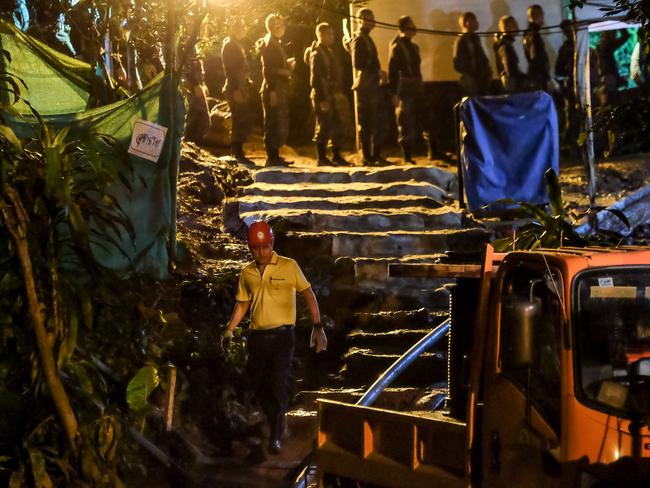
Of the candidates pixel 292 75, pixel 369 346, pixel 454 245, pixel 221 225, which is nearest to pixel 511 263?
pixel 369 346

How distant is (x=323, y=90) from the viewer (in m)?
16.8

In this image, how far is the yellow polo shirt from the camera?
8750 mm

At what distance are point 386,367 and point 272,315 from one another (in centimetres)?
202

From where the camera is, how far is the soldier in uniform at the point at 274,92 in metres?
16.4

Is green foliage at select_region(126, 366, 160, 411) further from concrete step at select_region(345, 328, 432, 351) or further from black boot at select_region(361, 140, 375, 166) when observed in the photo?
black boot at select_region(361, 140, 375, 166)

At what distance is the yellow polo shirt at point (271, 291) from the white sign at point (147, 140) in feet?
7.03

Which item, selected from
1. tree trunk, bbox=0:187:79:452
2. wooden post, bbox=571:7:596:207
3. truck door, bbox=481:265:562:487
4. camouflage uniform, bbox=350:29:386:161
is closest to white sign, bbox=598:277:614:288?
truck door, bbox=481:265:562:487

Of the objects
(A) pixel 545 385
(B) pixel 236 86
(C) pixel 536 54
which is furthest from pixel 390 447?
→ (C) pixel 536 54

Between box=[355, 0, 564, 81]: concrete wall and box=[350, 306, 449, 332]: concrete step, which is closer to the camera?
box=[350, 306, 449, 332]: concrete step

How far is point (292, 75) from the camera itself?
20.8 m

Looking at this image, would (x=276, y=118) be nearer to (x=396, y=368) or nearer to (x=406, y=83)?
(x=406, y=83)

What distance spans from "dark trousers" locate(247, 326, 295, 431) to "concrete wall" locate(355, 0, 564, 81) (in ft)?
32.3

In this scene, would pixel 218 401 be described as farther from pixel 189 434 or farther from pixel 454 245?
pixel 454 245

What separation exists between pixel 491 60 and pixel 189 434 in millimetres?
10378
